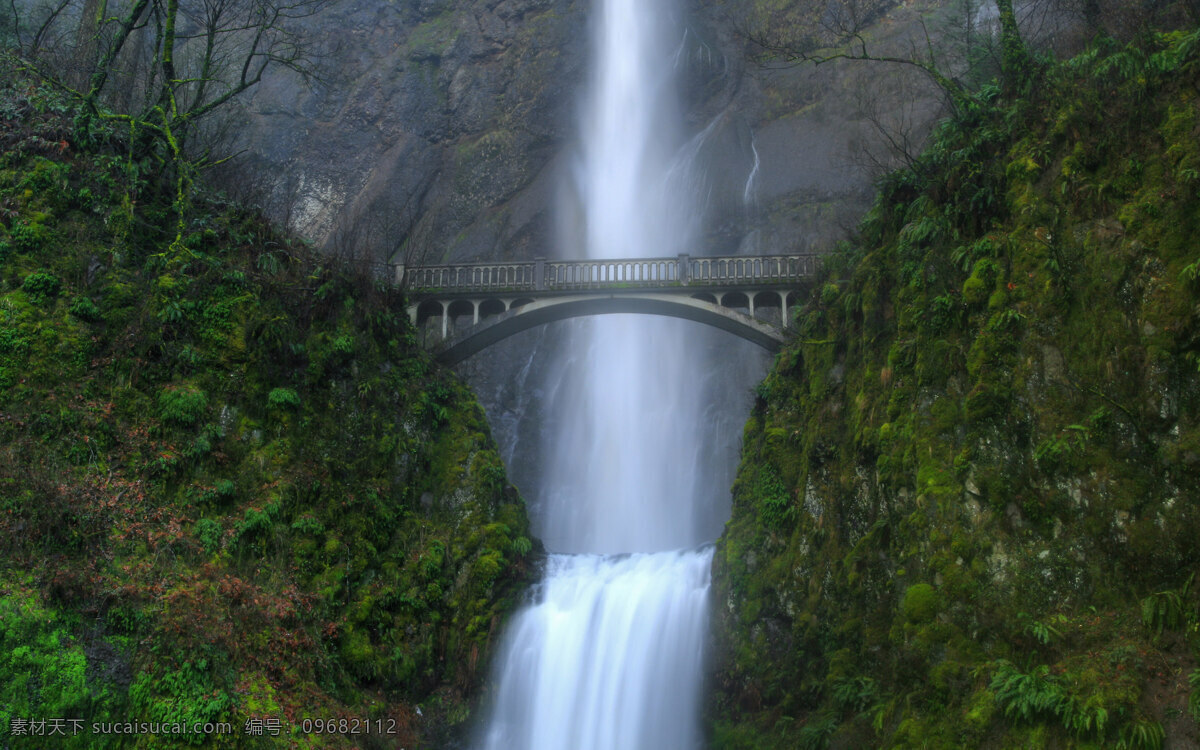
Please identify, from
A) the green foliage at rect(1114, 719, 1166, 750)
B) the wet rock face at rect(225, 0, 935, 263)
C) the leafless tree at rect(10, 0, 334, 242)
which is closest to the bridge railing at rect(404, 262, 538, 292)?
the leafless tree at rect(10, 0, 334, 242)

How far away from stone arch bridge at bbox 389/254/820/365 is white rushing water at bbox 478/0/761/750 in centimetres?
696

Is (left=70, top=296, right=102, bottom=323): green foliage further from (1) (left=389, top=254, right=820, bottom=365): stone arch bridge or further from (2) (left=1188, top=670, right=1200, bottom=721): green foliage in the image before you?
(2) (left=1188, top=670, right=1200, bottom=721): green foliage

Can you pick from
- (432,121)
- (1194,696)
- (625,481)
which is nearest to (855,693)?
(1194,696)

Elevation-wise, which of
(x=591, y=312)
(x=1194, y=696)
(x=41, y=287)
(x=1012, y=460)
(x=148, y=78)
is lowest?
(x=1194, y=696)

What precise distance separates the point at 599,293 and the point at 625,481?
11552 millimetres

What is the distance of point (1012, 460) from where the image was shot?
12031 mm

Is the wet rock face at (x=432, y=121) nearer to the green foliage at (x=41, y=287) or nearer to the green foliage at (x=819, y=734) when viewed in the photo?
the green foliage at (x=41, y=287)

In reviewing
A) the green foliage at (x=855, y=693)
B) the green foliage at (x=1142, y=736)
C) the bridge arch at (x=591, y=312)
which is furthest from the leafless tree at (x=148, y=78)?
the green foliage at (x=1142, y=736)

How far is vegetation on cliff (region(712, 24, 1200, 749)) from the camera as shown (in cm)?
1006

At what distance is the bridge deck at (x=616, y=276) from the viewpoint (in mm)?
23375

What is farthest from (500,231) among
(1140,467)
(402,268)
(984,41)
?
(1140,467)

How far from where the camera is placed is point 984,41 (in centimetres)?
1820

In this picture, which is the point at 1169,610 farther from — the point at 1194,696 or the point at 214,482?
the point at 214,482

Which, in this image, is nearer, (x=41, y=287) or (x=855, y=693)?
(x=855, y=693)
